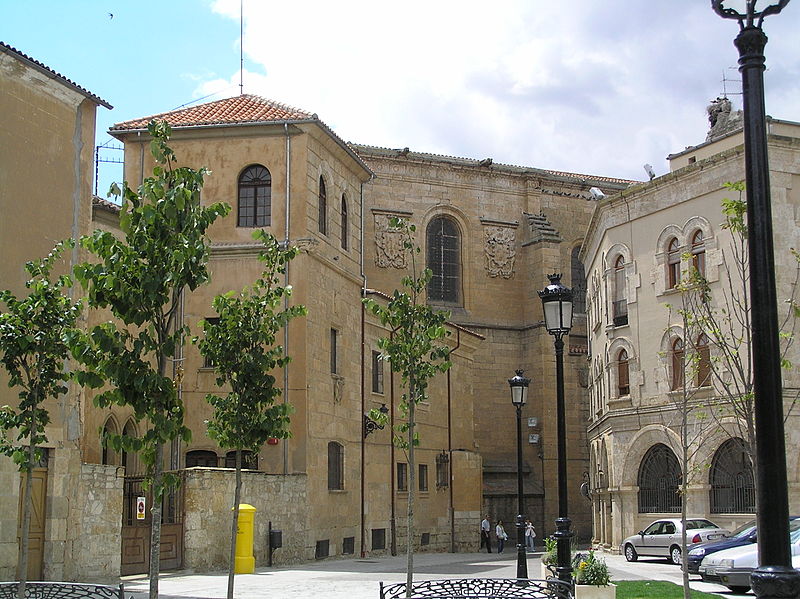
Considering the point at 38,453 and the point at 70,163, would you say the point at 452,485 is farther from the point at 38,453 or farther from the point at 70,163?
the point at 38,453

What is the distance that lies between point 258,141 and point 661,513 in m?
16.0

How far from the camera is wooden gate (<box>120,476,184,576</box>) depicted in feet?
70.2

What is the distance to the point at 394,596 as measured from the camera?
11.4m

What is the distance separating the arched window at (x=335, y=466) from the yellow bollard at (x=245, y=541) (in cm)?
541

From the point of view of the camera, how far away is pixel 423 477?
35781 millimetres

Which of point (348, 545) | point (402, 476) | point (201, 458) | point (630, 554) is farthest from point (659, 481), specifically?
point (201, 458)

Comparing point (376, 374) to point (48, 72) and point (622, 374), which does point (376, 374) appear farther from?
point (48, 72)

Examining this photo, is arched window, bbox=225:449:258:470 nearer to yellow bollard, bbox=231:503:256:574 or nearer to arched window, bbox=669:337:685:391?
yellow bollard, bbox=231:503:256:574

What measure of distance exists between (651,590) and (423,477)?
17.0 m

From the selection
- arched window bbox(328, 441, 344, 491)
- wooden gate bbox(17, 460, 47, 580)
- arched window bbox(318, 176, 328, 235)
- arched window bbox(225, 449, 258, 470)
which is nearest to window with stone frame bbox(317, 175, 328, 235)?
arched window bbox(318, 176, 328, 235)

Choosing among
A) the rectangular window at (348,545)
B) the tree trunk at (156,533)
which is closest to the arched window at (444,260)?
the rectangular window at (348,545)

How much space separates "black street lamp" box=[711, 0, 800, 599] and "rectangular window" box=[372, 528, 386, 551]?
25174 millimetres

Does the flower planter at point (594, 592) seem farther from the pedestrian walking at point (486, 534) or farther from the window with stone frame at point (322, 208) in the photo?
the pedestrian walking at point (486, 534)

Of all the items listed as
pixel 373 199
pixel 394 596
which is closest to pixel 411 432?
pixel 394 596
